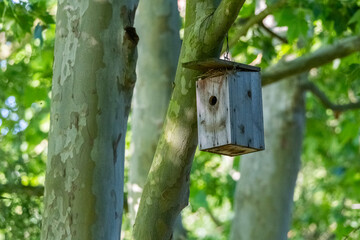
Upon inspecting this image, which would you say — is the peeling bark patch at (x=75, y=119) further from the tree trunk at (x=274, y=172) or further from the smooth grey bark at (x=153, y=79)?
the tree trunk at (x=274, y=172)

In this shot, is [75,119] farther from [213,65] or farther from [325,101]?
[325,101]

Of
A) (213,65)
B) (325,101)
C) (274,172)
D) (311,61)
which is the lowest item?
(274,172)

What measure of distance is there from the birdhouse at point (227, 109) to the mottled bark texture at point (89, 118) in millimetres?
410

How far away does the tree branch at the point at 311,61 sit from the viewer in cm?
534

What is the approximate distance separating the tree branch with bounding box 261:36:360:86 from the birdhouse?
2074mm

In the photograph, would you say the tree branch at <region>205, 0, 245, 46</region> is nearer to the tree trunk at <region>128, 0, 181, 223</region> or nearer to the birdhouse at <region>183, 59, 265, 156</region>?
the birdhouse at <region>183, 59, 265, 156</region>

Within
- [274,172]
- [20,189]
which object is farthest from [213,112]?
[274,172]

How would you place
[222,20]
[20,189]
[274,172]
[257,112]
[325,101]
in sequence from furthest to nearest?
[325,101], [274,172], [20,189], [257,112], [222,20]

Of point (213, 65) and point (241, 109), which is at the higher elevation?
point (213, 65)

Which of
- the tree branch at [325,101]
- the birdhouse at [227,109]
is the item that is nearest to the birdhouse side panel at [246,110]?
the birdhouse at [227,109]

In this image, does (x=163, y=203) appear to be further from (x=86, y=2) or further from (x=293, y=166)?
(x=293, y=166)

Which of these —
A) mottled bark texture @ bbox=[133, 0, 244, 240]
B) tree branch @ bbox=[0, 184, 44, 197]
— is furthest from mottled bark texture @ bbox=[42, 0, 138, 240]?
tree branch @ bbox=[0, 184, 44, 197]

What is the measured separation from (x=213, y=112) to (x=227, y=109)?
0.06 m

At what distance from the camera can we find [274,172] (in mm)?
6484
